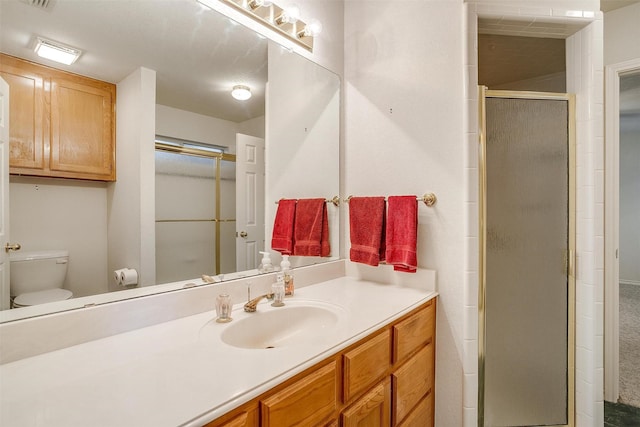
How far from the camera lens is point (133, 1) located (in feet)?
3.23

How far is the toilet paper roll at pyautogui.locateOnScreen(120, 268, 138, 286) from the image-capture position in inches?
38.2

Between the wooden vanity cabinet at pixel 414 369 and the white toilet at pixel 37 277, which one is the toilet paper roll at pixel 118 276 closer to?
the white toilet at pixel 37 277

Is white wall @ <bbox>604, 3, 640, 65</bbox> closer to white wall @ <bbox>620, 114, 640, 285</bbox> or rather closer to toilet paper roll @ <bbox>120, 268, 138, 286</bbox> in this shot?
toilet paper roll @ <bbox>120, 268, 138, 286</bbox>

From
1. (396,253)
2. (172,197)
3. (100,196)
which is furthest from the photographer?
(396,253)

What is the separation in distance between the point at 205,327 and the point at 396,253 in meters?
0.93

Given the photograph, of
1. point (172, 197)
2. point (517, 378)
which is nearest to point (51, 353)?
point (172, 197)

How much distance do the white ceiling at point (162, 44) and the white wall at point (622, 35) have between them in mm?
2118

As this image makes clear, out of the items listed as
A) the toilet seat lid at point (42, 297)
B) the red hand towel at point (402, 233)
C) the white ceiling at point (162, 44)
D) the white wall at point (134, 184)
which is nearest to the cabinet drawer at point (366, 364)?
the red hand towel at point (402, 233)

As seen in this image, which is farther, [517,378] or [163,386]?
[517,378]

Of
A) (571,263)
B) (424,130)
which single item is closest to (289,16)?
(424,130)

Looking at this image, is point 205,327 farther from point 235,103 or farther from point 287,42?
point 287,42

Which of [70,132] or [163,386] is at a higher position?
[70,132]

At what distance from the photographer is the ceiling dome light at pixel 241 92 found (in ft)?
4.33

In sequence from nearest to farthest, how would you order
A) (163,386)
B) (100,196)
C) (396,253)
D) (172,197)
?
(163,386) → (100,196) → (172,197) → (396,253)
